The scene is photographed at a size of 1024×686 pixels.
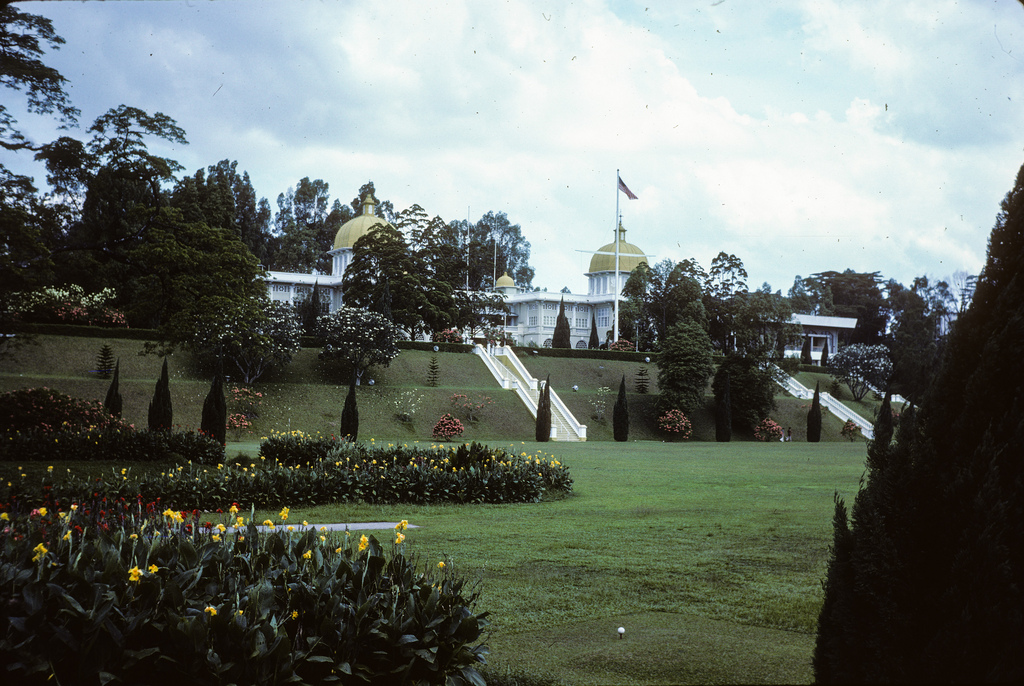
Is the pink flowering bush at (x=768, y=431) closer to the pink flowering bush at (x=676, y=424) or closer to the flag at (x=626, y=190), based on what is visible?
the pink flowering bush at (x=676, y=424)

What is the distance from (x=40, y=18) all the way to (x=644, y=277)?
41.3m

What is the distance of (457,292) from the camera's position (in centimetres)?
4766

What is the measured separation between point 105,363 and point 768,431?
29270mm

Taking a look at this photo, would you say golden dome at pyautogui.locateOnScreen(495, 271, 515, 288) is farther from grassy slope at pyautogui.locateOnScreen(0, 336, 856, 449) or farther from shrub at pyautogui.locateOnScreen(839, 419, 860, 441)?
shrub at pyautogui.locateOnScreen(839, 419, 860, 441)

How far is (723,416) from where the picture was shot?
3322 cm

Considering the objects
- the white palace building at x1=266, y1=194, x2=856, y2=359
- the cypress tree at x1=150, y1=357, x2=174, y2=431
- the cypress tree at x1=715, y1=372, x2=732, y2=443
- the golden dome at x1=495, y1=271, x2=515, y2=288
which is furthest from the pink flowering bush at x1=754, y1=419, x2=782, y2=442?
the golden dome at x1=495, y1=271, x2=515, y2=288

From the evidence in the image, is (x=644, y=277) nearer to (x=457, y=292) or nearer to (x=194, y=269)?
(x=457, y=292)

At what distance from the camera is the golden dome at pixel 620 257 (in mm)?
55312

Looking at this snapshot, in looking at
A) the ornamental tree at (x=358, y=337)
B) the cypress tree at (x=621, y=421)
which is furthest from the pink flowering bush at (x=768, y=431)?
the ornamental tree at (x=358, y=337)

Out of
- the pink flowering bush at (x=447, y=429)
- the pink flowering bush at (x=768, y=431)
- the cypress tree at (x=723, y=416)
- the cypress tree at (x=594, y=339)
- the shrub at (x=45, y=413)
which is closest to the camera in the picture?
the shrub at (x=45, y=413)

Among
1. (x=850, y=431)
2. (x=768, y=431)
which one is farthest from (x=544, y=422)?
(x=850, y=431)

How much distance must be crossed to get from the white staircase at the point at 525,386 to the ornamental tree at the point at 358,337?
21.4 ft

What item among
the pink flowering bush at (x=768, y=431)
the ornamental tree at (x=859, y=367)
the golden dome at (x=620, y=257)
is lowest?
the pink flowering bush at (x=768, y=431)

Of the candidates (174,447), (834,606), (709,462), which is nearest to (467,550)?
(834,606)
